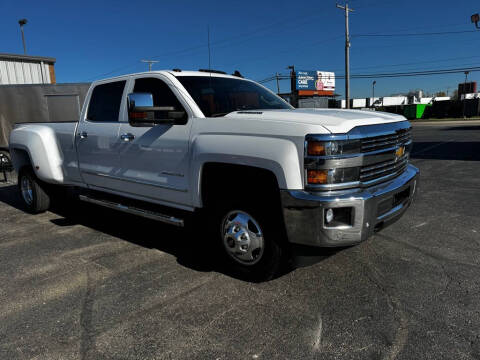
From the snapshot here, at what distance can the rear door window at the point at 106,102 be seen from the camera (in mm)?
4391

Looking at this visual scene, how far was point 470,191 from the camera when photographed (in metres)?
6.40

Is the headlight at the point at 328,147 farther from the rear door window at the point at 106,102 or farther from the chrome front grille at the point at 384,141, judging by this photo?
the rear door window at the point at 106,102

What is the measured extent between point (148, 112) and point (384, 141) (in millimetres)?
2093

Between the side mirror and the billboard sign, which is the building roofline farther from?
the billboard sign

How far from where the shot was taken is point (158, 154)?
369 centimetres

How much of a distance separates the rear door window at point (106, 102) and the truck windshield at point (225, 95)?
40.1 inches

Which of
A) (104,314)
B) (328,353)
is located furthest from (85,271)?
(328,353)

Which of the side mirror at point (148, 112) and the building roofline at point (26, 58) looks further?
the building roofline at point (26, 58)

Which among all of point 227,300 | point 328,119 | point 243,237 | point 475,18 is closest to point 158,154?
point 243,237

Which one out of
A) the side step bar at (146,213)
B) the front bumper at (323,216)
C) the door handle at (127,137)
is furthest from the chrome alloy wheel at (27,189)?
the front bumper at (323,216)

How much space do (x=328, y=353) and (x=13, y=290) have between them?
275cm

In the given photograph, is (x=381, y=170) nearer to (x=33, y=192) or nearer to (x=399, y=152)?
(x=399, y=152)

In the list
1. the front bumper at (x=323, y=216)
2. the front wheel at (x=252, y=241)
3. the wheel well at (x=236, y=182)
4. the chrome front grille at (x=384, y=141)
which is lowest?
the front wheel at (x=252, y=241)

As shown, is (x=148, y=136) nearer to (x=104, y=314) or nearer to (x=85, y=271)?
(x=85, y=271)
